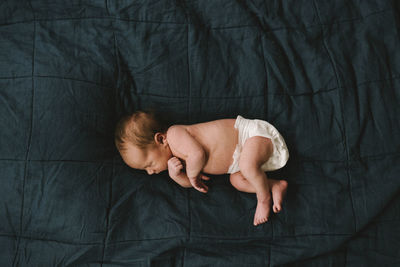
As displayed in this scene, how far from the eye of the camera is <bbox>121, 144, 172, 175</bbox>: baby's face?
1.22 meters

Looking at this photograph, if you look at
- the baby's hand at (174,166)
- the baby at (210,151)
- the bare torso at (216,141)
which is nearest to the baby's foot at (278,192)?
the baby at (210,151)

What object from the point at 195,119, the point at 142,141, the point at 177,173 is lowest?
the point at 177,173

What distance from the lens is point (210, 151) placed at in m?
1.31

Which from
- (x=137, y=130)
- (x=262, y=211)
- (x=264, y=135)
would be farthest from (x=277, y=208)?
(x=137, y=130)

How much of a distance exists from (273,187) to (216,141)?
0.29 metres

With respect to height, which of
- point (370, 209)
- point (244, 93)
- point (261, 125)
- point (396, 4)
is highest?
point (396, 4)

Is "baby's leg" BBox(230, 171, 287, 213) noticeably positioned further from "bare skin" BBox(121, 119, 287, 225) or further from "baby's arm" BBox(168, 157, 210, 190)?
"baby's arm" BBox(168, 157, 210, 190)

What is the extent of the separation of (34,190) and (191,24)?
950 millimetres

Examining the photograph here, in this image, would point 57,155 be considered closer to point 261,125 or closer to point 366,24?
point 261,125

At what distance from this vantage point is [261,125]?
130 cm

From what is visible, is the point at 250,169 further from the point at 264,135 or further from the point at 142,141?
the point at 142,141

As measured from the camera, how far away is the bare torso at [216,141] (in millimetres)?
1296

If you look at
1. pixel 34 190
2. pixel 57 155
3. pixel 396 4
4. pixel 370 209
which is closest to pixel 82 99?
pixel 57 155

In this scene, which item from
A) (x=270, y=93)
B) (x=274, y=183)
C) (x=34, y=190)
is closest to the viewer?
(x=34, y=190)
